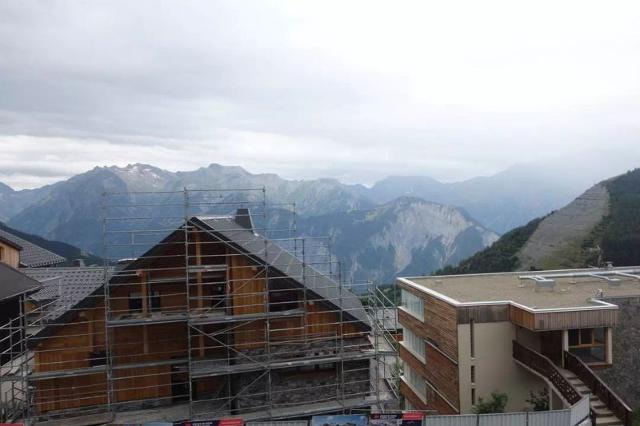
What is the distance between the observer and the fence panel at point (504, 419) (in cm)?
1642

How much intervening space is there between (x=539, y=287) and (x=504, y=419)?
990 cm

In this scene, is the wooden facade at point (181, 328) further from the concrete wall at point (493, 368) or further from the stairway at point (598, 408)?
the stairway at point (598, 408)

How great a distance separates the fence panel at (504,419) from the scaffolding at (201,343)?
4.13 m

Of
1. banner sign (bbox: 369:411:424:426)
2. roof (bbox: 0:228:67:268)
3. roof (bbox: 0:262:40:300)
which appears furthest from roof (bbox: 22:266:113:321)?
banner sign (bbox: 369:411:424:426)

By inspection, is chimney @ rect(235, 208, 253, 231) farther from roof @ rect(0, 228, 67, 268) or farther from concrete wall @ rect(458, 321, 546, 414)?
roof @ rect(0, 228, 67, 268)

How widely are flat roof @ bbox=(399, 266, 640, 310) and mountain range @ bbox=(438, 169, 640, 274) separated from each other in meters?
33.3

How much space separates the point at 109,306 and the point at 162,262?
2.43m

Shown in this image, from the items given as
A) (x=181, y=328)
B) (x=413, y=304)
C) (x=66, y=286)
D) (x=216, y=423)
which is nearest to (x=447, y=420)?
(x=216, y=423)

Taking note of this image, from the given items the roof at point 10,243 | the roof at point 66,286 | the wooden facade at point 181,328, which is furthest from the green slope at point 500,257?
the roof at point 10,243

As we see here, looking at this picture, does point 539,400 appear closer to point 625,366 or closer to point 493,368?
point 493,368

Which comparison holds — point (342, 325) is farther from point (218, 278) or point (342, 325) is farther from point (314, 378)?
point (218, 278)

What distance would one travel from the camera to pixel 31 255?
118 ft

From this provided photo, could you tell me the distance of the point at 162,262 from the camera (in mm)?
19375

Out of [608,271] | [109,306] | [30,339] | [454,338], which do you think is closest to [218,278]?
[109,306]
